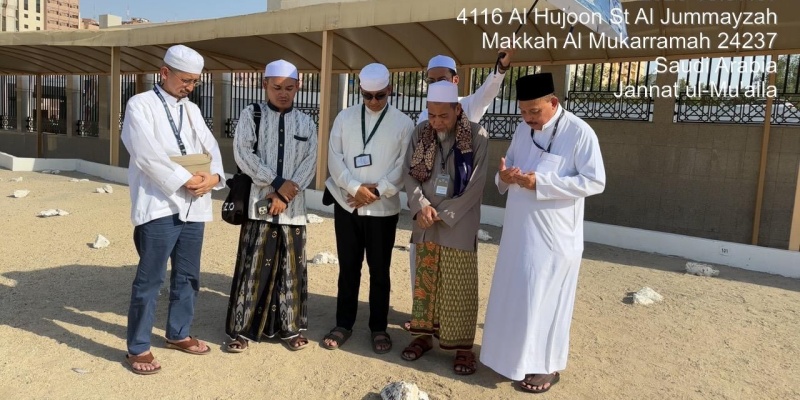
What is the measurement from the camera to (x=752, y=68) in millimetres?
8414

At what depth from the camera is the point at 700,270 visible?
6.13 metres

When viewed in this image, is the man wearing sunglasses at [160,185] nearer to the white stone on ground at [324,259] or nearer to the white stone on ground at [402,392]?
the white stone on ground at [402,392]

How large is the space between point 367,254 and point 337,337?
1.86 ft

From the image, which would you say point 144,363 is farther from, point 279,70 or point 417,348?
point 279,70

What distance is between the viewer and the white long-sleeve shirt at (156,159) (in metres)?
3.16

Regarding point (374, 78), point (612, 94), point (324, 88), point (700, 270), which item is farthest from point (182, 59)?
point (612, 94)

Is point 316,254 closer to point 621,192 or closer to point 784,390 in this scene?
point 784,390

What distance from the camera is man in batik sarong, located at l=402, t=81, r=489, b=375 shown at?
3418 millimetres

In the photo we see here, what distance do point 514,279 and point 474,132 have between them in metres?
0.89

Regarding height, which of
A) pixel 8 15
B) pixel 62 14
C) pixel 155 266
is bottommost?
pixel 155 266

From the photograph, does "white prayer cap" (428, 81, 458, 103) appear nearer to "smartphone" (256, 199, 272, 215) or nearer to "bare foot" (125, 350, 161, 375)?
"smartphone" (256, 199, 272, 215)

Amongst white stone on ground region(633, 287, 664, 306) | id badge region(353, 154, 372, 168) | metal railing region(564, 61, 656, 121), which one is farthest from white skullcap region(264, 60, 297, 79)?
metal railing region(564, 61, 656, 121)

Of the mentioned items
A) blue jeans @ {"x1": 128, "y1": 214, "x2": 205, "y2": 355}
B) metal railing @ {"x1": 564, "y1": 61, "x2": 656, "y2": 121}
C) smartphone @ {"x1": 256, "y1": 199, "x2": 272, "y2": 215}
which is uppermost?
metal railing @ {"x1": 564, "y1": 61, "x2": 656, "y2": 121}

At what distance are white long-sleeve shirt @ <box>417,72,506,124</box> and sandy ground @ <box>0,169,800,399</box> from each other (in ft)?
5.05
